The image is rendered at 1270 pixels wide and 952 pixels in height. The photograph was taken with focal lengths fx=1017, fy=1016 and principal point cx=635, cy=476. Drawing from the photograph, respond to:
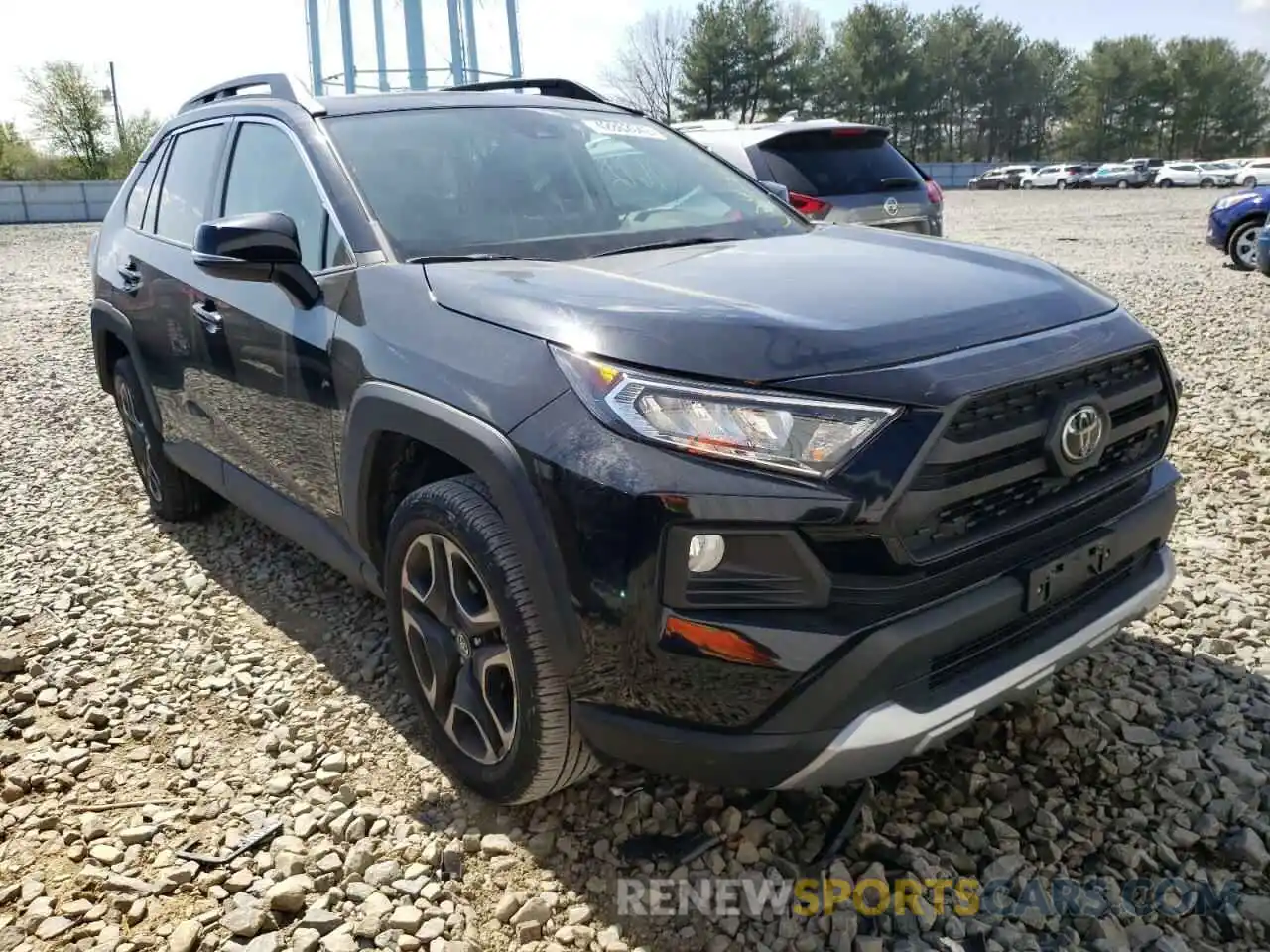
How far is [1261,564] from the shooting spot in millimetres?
3758

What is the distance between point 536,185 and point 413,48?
1178 inches

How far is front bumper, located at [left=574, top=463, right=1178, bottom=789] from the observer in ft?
6.17

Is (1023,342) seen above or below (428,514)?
above

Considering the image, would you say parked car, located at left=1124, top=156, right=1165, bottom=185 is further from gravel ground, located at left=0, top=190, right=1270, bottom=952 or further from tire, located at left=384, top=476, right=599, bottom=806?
tire, located at left=384, top=476, right=599, bottom=806

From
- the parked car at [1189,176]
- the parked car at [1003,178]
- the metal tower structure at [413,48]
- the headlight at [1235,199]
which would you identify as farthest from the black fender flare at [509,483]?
the parked car at [1003,178]

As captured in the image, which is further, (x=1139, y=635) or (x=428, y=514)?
(x=1139, y=635)

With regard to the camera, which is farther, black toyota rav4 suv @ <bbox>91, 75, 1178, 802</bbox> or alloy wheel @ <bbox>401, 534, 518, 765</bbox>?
alloy wheel @ <bbox>401, 534, 518, 765</bbox>

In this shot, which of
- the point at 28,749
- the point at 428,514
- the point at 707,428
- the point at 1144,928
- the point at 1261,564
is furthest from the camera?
the point at 1261,564

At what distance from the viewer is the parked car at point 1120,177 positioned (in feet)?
142

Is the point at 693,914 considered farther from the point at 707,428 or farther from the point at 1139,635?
the point at 1139,635

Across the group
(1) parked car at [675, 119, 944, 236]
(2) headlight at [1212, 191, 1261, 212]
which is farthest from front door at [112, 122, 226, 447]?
(2) headlight at [1212, 191, 1261, 212]

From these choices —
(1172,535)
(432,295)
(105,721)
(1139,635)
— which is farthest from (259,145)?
(1172,535)

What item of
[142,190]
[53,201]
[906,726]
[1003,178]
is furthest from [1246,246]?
[1003,178]

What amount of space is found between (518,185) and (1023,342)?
1.63 meters
